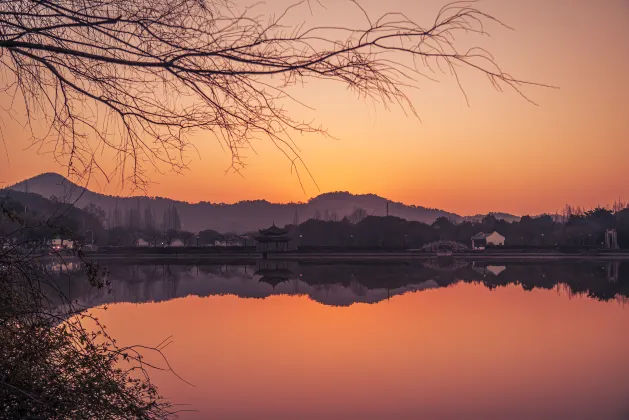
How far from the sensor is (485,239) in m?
70.6

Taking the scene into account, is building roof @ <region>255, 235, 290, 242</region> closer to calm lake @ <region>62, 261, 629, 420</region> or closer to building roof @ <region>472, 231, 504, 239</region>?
building roof @ <region>472, 231, 504, 239</region>

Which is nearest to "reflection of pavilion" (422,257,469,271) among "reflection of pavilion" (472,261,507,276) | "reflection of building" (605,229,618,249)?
"reflection of pavilion" (472,261,507,276)

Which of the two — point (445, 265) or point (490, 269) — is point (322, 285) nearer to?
point (490, 269)

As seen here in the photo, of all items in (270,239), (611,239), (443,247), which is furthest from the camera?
(443,247)

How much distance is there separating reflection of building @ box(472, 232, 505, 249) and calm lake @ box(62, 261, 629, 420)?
46464mm

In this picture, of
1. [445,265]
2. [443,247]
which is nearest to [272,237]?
[443,247]

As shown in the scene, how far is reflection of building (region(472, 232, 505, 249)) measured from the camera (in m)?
69.7

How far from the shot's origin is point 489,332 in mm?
14086

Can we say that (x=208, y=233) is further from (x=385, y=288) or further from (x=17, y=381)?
(x=17, y=381)

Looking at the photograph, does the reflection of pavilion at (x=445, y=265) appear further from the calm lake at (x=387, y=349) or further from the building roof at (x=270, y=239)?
the building roof at (x=270, y=239)

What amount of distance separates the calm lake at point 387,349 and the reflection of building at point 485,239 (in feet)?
152

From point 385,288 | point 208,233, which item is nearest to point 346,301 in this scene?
point 385,288

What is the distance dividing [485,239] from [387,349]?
6109cm

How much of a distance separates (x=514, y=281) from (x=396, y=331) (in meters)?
14.6
